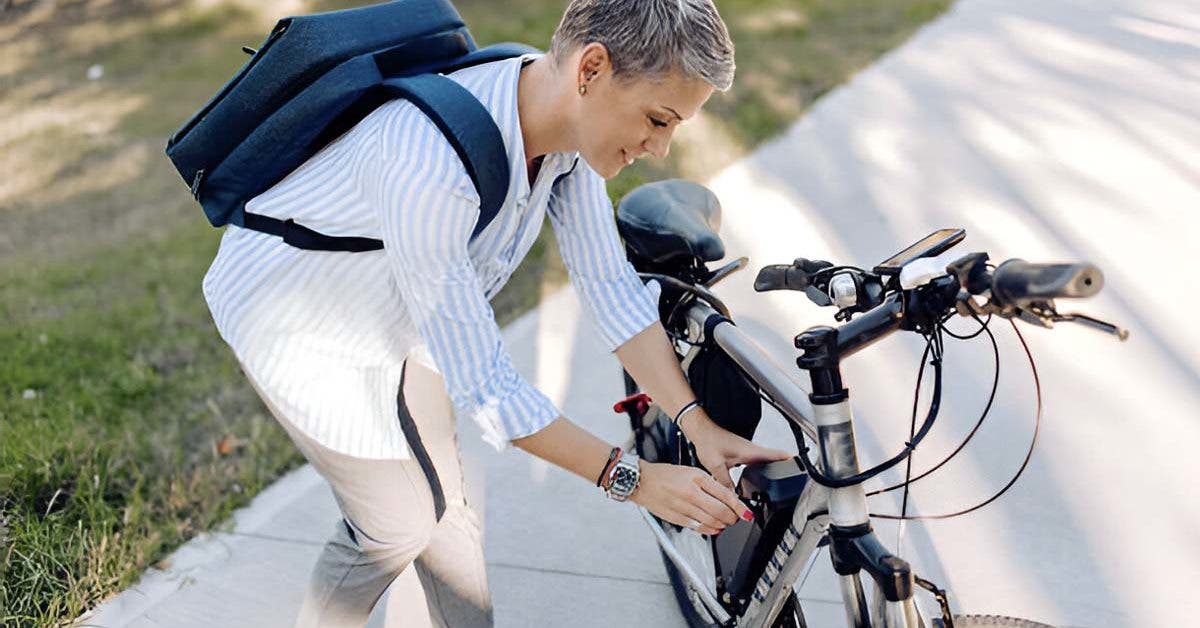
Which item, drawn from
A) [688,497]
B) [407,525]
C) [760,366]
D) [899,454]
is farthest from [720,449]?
[407,525]

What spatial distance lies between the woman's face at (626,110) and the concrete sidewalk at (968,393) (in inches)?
55.5

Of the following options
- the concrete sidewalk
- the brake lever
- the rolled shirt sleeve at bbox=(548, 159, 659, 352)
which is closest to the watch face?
the rolled shirt sleeve at bbox=(548, 159, 659, 352)

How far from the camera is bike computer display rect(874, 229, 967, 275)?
164 centimetres

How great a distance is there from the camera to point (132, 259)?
5805 mm

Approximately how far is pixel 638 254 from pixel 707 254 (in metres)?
0.19

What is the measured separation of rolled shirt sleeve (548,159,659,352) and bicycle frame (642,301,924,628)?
188 mm

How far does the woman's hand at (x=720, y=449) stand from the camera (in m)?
2.11

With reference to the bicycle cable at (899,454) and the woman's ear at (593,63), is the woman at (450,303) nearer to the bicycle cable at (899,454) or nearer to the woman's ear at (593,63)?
the woman's ear at (593,63)

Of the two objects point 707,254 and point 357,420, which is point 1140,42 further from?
point 357,420

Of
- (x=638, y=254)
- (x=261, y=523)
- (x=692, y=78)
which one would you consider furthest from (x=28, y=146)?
(x=692, y=78)

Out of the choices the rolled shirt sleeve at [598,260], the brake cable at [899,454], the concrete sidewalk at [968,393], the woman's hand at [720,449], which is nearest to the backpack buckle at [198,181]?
the rolled shirt sleeve at [598,260]

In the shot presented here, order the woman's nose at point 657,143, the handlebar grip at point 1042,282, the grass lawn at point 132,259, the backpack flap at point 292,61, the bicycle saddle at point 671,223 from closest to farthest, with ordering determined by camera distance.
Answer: the handlebar grip at point 1042,282 → the woman's nose at point 657,143 → the backpack flap at point 292,61 → the bicycle saddle at point 671,223 → the grass lawn at point 132,259

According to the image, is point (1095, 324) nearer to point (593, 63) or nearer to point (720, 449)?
point (593, 63)

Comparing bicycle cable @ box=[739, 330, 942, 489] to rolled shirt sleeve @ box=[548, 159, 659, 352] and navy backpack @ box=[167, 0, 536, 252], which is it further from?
navy backpack @ box=[167, 0, 536, 252]
